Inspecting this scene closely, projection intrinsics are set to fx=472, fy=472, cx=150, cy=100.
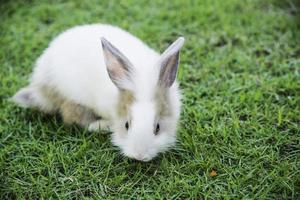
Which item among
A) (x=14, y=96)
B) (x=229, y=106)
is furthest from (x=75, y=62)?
(x=229, y=106)

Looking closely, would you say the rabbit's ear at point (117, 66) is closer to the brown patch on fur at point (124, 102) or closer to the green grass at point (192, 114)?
the brown patch on fur at point (124, 102)

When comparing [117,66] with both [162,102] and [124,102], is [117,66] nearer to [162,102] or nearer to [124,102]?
[124,102]

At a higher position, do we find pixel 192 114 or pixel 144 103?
pixel 144 103

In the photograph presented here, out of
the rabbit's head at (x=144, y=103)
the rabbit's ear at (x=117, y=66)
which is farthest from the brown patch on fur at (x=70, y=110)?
the rabbit's ear at (x=117, y=66)

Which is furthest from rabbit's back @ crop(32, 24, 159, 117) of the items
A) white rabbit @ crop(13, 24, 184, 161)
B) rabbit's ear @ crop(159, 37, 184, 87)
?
rabbit's ear @ crop(159, 37, 184, 87)

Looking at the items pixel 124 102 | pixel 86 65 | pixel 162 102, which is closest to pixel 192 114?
pixel 162 102

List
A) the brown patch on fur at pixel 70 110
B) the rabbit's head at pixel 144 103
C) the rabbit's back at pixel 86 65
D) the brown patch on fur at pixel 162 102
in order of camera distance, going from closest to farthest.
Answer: the rabbit's head at pixel 144 103 < the brown patch on fur at pixel 162 102 < the rabbit's back at pixel 86 65 < the brown patch on fur at pixel 70 110
